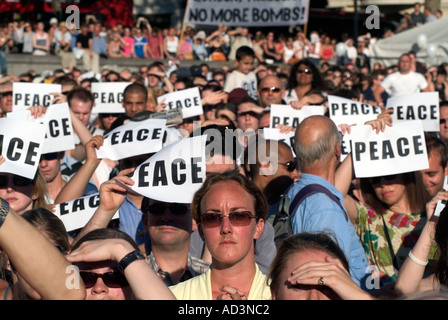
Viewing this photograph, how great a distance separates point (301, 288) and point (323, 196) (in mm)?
1624

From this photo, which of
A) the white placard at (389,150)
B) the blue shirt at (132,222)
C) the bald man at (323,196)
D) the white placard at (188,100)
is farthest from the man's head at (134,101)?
the bald man at (323,196)

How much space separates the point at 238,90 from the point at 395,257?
16.8 ft

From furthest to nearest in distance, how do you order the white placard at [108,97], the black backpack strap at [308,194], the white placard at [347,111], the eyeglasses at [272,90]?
1. the white placard at [108,97]
2. the eyeglasses at [272,90]
3. the white placard at [347,111]
4. the black backpack strap at [308,194]

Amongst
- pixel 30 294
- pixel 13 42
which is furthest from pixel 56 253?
pixel 13 42

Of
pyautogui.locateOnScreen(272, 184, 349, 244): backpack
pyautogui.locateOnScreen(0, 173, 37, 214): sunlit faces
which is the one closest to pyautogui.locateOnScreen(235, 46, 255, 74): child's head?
pyautogui.locateOnScreen(0, 173, 37, 214): sunlit faces

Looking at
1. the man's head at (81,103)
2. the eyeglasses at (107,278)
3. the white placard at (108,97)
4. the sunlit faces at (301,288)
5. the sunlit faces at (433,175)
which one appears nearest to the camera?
the sunlit faces at (301,288)

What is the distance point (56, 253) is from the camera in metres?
2.68

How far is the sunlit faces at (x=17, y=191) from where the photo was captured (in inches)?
212

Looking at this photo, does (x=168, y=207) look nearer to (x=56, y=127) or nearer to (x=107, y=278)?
(x=107, y=278)

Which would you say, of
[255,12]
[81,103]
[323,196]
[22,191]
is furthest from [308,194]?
[255,12]

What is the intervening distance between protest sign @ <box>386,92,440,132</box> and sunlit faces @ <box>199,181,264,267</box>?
4232 mm

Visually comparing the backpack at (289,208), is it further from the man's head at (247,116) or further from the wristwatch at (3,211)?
the man's head at (247,116)

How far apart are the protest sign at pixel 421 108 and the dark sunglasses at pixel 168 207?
3556mm
